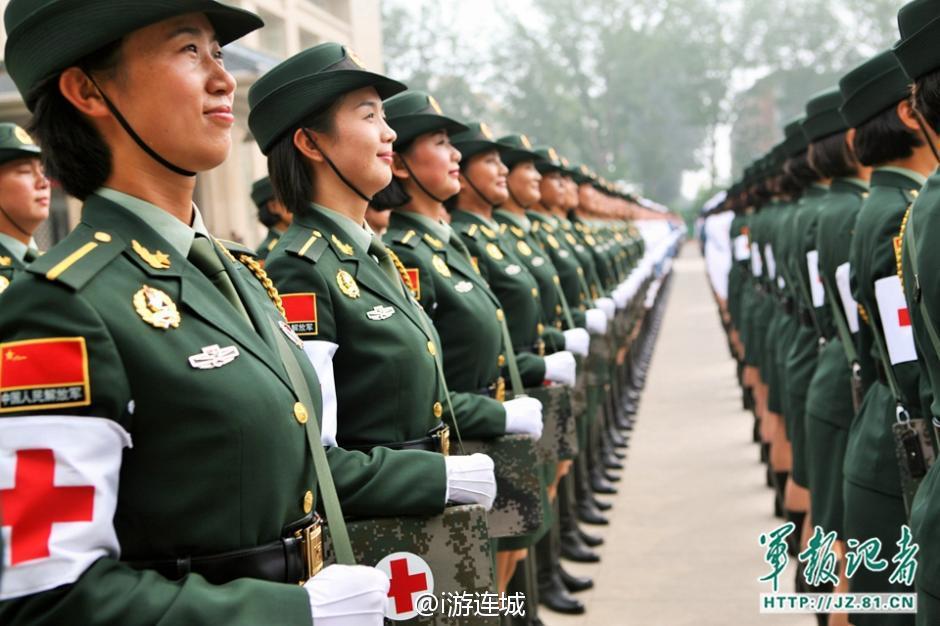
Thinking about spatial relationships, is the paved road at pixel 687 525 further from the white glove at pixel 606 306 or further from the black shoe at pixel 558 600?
the white glove at pixel 606 306

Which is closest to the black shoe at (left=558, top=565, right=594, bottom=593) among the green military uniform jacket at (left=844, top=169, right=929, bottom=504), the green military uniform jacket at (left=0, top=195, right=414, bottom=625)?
the green military uniform jacket at (left=844, top=169, right=929, bottom=504)

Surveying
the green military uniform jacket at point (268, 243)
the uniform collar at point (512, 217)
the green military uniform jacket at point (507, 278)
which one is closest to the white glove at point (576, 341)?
the green military uniform jacket at point (507, 278)

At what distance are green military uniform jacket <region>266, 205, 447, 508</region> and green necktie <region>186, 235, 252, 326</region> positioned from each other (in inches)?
26.7

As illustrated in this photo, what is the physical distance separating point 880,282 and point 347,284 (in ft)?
4.60

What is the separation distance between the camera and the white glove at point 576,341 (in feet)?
17.1

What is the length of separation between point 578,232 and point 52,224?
10462 mm

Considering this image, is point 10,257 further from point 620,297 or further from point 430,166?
point 620,297

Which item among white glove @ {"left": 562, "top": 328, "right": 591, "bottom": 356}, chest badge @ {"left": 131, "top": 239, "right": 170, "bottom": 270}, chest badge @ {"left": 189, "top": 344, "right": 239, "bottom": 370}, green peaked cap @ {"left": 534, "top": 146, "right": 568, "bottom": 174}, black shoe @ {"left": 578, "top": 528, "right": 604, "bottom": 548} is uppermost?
green peaked cap @ {"left": 534, "top": 146, "right": 568, "bottom": 174}

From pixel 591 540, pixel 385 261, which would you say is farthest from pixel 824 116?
pixel 591 540

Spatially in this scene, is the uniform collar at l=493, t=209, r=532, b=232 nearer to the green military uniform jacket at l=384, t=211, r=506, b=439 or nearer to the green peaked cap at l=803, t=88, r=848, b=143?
the green peaked cap at l=803, t=88, r=848, b=143

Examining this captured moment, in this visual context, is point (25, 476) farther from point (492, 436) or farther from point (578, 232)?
point (578, 232)

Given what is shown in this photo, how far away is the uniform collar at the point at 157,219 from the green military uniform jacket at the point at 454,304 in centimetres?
157

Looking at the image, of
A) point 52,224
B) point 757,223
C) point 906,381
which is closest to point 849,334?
point 906,381

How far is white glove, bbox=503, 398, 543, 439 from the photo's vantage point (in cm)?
330
